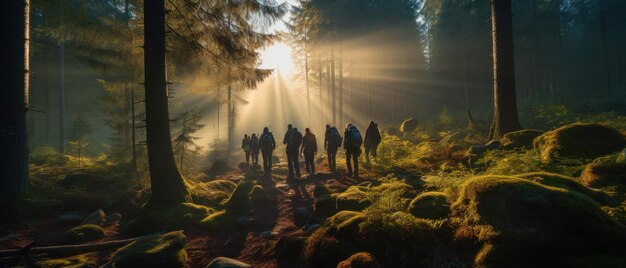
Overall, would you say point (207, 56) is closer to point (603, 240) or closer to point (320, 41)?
point (603, 240)

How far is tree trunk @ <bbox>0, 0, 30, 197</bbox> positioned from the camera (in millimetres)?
7051

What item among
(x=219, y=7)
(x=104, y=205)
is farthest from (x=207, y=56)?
(x=104, y=205)

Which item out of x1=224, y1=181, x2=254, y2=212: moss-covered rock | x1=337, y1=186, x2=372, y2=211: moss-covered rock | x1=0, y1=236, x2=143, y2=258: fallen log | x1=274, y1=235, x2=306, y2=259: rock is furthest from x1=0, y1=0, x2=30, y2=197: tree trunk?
x1=337, y1=186, x2=372, y2=211: moss-covered rock

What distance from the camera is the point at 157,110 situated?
7594 mm

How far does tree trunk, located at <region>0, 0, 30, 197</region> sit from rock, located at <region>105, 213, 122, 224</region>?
210 cm

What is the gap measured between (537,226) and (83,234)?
7819 mm

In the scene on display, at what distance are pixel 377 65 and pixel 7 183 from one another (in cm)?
3437

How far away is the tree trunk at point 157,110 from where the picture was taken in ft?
24.8

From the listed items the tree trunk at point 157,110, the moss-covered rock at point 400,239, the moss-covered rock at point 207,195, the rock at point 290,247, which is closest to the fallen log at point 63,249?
the tree trunk at point 157,110

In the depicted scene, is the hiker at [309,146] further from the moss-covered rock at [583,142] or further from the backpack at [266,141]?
the moss-covered rock at [583,142]

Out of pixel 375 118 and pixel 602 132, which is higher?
pixel 375 118

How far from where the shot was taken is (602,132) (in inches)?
272

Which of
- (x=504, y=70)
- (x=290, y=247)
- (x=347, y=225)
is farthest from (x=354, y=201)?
(x=504, y=70)

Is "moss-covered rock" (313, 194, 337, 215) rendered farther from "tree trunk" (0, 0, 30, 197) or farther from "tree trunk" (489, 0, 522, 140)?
"tree trunk" (489, 0, 522, 140)
